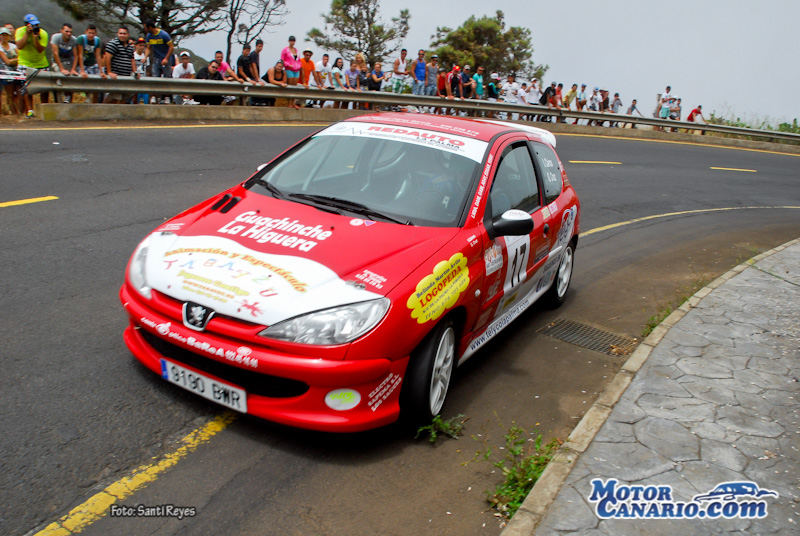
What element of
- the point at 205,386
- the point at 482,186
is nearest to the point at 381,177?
the point at 482,186

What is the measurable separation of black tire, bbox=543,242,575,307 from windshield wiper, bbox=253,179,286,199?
9.42ft

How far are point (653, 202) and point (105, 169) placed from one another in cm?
989

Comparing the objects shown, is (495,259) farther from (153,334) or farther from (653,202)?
(653,202)

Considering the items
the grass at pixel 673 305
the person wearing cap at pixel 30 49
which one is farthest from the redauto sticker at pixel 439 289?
the person wearing cap at pixel 30 49

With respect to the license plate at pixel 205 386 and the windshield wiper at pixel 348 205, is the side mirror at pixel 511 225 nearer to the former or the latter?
the windshield wiper at pixel 348 205

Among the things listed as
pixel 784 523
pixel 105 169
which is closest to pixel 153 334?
pixel 784 523

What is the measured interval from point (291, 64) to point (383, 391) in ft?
48.6

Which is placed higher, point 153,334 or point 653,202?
point 153,334

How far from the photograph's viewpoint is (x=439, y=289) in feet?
13.1

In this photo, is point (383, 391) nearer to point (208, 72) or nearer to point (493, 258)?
point (493, 258)

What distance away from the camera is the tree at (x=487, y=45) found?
161ft

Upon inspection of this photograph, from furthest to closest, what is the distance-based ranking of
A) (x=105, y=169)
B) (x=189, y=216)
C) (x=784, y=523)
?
1. (x=105, y=169)
2. (x=189, y=216)
3. (x=784, y=523)

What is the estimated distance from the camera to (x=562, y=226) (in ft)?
20.4

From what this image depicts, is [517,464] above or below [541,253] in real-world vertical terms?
below
